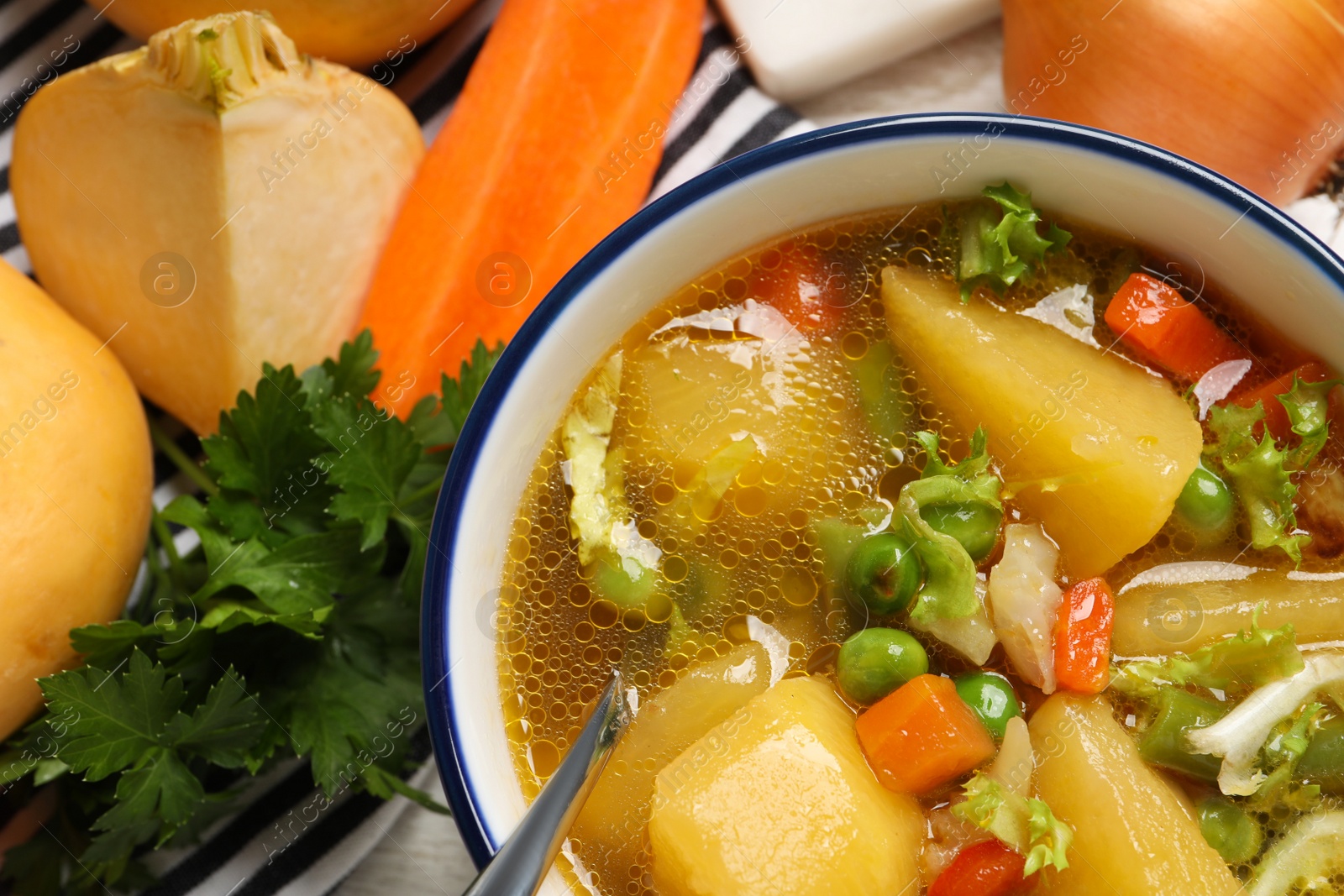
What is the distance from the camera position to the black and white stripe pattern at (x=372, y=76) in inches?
81.2

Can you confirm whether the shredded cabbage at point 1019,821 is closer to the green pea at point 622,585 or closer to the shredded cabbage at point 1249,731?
the shredded cabbage at point 1249,731

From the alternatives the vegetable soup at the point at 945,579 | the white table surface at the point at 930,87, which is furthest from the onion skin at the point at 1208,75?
the vegetable soup at the point at 945,579

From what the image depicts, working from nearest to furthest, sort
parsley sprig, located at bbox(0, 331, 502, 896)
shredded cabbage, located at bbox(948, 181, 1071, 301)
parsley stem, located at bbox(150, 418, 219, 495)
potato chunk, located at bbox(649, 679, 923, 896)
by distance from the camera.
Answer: potato chunk, located at bbox(649, 679, 923, 896) < shredded cabbage, located at bbox(948, 181, 1071, 301) < parsley sprig, located at bbox(0, 331, 502, 896) < parsley stem, located at bbox(150, 418, 219, 495)

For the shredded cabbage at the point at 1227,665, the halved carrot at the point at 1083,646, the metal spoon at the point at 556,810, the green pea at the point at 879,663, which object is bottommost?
the shredded cabbage at the point at 1227,665

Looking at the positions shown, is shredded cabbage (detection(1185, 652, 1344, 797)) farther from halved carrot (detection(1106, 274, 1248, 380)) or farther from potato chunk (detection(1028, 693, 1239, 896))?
halved carrot (detection(1106, 274, 1248, 380))

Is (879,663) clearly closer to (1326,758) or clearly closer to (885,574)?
(885,574)

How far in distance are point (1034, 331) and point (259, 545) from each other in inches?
53.9

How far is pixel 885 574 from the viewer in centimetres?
148

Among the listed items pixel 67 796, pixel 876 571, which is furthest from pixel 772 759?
pixel 67 796

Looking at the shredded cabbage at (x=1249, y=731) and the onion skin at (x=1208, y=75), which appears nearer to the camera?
the shredded cabbage at (x=1249, y=731)

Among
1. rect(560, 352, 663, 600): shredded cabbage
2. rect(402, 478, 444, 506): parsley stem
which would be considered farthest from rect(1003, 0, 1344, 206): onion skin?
rect(402, 478, 444, 506): parsley stem

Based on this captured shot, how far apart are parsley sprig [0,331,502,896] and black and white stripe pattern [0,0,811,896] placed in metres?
0.09

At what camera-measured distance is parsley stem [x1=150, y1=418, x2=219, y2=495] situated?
82.7 inches

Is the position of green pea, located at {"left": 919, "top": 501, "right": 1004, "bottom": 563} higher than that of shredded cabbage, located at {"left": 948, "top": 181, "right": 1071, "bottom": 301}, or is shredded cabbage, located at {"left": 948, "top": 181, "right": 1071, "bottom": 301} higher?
shredded cabbage, located at {"left": 948, "top": 181, "right": 1071, "bottom": 301}
